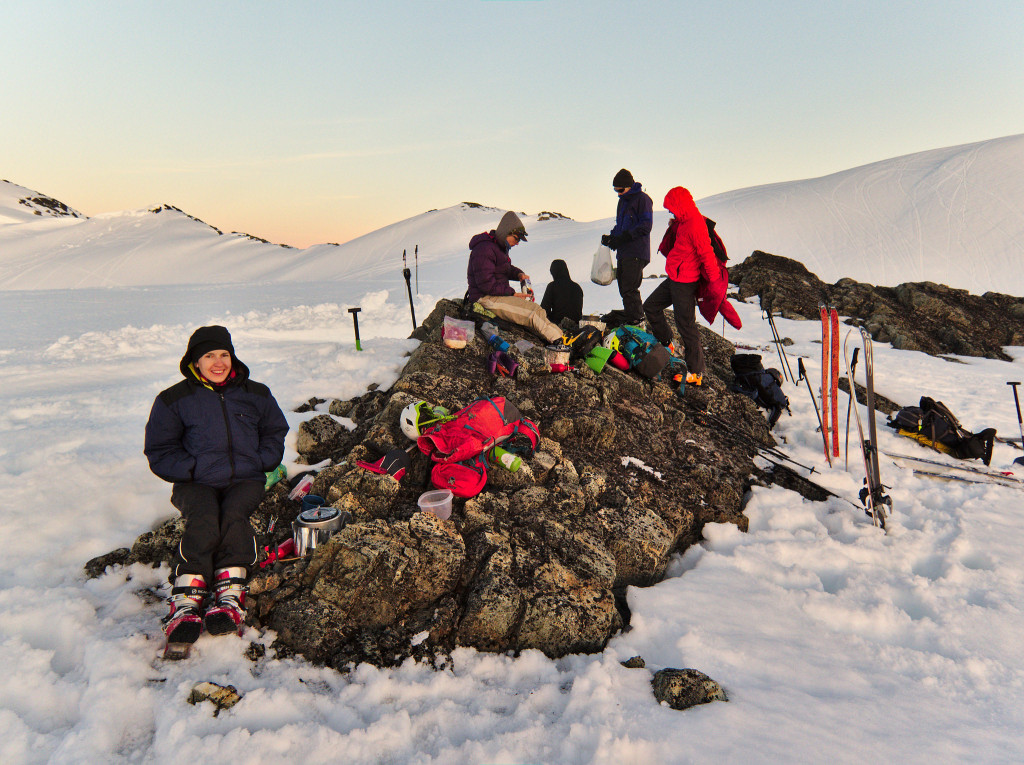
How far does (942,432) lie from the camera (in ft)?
21.7

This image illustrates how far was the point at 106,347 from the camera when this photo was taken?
11.1 m

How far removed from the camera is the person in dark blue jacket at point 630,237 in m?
7.36

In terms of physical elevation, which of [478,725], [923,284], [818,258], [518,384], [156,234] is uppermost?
[156,234]

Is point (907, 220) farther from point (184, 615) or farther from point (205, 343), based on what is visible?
point (184, 615)

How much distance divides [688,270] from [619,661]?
4831 mm

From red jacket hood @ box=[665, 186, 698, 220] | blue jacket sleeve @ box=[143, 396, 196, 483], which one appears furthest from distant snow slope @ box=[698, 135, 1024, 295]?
blue jacket sleeve @ box=[143, 396, 196, 483]

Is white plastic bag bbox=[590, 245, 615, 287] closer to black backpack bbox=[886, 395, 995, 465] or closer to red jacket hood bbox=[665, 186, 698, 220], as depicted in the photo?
red jacket hood bbox=[665, 186, 698, 220]

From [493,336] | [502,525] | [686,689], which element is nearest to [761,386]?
[493,336]

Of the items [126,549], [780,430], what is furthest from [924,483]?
[126,549]

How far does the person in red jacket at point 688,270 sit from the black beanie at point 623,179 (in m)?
1.26

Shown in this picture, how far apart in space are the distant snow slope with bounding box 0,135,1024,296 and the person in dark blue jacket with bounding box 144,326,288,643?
20.1 meters

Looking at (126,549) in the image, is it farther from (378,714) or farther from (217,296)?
(217,296)

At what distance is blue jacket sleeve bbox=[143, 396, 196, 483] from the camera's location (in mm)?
3266

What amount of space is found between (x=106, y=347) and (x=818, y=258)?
29.1 metres
